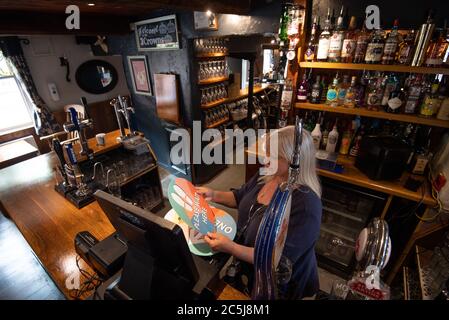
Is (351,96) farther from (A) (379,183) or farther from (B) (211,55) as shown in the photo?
(B) (211,55)

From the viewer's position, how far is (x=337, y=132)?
6.77 feet

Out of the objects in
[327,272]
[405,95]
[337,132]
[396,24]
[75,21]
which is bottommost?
[327,272]

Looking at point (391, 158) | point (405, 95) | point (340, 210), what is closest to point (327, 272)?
point (340, 210)

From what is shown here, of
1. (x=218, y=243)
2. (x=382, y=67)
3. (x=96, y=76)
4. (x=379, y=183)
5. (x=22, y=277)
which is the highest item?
(x=382, y=67)

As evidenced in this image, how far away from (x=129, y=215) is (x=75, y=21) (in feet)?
11.5

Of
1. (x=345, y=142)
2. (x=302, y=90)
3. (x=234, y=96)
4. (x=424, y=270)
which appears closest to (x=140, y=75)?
(x=234, y=96)

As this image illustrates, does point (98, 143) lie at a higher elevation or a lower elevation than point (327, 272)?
higher

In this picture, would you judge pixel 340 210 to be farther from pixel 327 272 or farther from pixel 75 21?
pixel 75 21

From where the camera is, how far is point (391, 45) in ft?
5.23

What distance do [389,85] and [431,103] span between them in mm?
313

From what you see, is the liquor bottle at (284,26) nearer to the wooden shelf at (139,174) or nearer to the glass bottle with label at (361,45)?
the glass bottle with label at (361,45)

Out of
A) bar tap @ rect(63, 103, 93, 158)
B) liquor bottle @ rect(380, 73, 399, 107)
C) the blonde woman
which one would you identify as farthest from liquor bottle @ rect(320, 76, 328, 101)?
bar tap @ rect(63, 103, 93, 158)

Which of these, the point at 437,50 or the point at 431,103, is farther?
the point at 431,103

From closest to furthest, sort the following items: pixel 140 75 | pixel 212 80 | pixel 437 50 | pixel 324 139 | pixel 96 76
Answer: pixel 437 50 → pixel 324 139 → pixel 212 80 → pixel 140 75 → pixel 96 76
